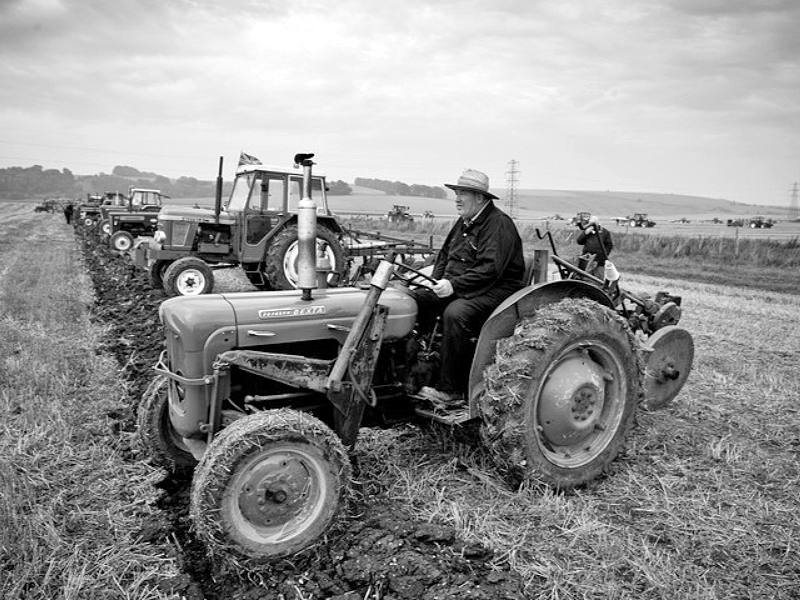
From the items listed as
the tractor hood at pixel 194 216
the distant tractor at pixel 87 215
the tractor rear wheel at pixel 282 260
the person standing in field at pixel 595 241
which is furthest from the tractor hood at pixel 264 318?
the distant tractor at pixel 87 215

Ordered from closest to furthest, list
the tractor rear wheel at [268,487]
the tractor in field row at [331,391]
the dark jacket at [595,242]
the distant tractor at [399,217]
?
the tractor rear wheel at [268,487] < the tractor in field row at [331,391] < the dark jacket at [595,242] < the distant tractor at [399,217]

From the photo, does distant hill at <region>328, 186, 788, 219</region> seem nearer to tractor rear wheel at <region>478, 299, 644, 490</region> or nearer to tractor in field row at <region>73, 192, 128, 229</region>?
tractor in field row at <region>73, 192, 128, 229</region>

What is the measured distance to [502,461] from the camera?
11.3 ft

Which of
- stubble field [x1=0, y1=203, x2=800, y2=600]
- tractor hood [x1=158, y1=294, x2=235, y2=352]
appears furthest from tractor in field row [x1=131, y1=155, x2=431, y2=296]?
tractor hood [x1=158, y1=294, x2=235, y2=352]

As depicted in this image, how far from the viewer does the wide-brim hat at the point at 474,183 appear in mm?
3921

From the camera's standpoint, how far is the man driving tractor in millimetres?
3666

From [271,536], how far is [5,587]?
3.49ft

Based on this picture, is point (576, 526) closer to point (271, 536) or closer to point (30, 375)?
point (271, 536)

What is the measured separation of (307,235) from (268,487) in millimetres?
1209

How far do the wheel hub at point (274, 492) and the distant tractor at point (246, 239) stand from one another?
733 centimetres

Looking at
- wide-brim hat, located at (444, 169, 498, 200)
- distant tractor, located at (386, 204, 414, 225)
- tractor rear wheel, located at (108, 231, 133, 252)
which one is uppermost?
distant tractor, located at (386, 204, 414, 225)

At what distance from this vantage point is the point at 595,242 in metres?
8.92

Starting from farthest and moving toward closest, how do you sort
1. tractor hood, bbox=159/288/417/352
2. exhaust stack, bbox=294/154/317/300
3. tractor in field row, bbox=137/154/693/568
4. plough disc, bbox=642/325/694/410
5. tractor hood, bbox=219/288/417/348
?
plough disc, bbox=642/325/694/410
tractor hood, bbox=219/288/417/348
tractor hood, bbox=159/288/417/352
exhaust stack, bbox=294/154/317/300
tractor in field row, bbox=137/154/693/568

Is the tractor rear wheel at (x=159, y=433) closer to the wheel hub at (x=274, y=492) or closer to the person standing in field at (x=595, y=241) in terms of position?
the wheel hub at (x=274, y=492)
